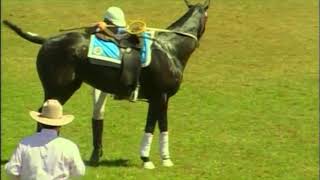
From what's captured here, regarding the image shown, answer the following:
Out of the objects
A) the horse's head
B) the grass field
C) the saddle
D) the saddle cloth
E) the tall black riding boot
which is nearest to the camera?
the saddle cloth

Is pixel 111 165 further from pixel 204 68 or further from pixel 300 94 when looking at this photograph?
pixel 204 68

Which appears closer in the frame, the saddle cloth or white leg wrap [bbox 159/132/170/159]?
the saddle cloth

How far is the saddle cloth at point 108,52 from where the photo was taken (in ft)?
31.0

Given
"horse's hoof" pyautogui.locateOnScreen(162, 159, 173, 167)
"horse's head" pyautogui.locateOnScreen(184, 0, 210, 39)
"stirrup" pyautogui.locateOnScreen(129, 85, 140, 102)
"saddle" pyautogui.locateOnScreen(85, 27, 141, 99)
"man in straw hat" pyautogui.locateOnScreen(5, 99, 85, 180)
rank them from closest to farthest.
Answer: "man in straw hat" pyautogui.locateOnScreen(5, 99, 85, 180), "saddle" pyautogui.locateOnScreen(85, 27, 141, 99), "stirrup" pyautogui.locateOnScreen(129, 85, 140, 102), "horse's hoof" pyautogui.locateOnScreen(162, 159, 173, 167), "horse's head" pyautogui.locateOnScreen(184, 0, 210, 39)

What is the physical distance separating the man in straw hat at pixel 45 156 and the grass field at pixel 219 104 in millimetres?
3511

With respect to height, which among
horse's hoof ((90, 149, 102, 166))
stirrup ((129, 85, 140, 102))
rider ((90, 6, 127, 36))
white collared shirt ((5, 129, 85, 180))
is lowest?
horse's hoof ((90, 149, 102, 166))

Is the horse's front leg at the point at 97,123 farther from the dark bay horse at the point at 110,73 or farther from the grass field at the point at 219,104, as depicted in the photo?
the grass field at the point at 219,104

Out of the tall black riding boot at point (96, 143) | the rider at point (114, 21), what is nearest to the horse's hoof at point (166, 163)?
the tall black riding boot at point (96, 143)

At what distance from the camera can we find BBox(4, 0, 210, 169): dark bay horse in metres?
9.50

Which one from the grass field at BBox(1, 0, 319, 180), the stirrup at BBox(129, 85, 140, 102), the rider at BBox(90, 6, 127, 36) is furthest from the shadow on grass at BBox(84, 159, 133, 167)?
the rider at BBox(90, 6, 127, 36)

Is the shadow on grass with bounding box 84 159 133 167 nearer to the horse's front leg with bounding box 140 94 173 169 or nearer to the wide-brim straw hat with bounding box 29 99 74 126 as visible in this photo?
the horse's front leg with bounding box 140 94 173 169

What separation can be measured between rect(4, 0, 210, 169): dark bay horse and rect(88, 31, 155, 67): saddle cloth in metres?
0.08

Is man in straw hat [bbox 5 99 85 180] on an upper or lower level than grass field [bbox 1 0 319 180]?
upper

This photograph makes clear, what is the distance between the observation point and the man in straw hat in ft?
19.0
